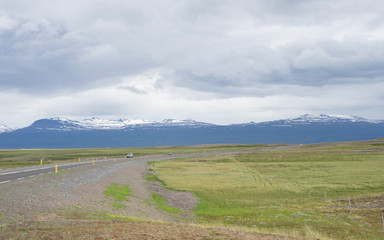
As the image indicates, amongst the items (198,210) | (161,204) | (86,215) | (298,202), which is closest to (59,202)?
(86,215)

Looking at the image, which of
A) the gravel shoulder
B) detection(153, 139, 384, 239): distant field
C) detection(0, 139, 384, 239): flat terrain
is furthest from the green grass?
detection(153, 139, 384, 239): distant field

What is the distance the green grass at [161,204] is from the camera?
1454 inches

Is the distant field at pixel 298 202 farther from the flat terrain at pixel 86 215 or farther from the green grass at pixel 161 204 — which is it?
the flat terrain at pixel 86 215

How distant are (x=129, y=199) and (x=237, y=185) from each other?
79.4ft

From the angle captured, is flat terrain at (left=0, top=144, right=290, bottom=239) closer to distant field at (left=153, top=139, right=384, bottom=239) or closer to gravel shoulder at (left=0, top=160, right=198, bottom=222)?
gravel shoulder at (left=0, top=160, right=198, bottom=222)

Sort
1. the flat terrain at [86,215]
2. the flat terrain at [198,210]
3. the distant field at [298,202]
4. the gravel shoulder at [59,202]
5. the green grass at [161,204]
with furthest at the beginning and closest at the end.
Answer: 1. the green grass at [161,204]
2. the distant field at [298,202]
3. the gravel shoulder at [59,202]
4. the flat terrain at [198,210]
5. the flat terrain at [86,215]

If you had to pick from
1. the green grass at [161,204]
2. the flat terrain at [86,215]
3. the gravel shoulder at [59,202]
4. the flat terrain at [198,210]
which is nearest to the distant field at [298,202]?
the flat terrain at [198,210]

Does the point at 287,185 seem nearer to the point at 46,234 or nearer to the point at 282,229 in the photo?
the point at 282,229

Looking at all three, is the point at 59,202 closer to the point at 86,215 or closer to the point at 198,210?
the point at 86,215

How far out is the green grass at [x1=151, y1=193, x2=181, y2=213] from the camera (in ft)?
121

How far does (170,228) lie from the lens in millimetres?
20375

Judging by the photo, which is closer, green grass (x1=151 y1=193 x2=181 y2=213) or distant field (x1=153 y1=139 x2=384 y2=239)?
distant field (x1=153 y1=139 x2=384 y2=239)

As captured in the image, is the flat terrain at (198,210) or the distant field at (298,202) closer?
the flat terrain at (198,210)

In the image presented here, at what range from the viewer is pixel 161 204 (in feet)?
132
